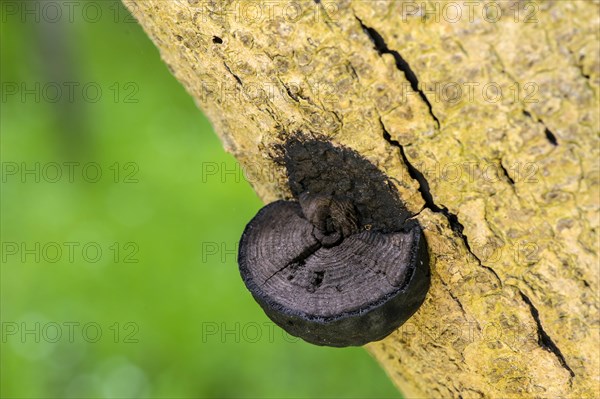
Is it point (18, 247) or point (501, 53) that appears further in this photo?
point (18, 247)

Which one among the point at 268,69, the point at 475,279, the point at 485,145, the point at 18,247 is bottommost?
the point at 475,279

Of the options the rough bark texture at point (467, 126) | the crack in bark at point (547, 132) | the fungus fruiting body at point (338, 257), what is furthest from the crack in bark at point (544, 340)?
the crack in bark at point (547, 132)

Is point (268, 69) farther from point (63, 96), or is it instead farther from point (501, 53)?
point (63, 96)

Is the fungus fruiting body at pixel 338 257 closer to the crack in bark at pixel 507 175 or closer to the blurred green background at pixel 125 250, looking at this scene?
the crack in bark at pixel 507 175

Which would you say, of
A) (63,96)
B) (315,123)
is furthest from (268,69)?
(63,96)

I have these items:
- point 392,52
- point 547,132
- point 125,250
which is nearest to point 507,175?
point 547,132
